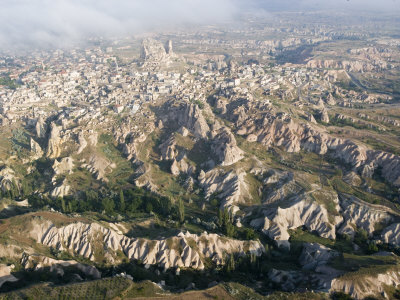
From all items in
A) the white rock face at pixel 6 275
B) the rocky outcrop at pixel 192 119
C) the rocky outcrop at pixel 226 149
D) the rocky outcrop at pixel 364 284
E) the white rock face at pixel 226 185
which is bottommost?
the white rock face at pixel 226 185

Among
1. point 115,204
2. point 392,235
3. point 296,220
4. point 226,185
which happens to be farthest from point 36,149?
point 392,235

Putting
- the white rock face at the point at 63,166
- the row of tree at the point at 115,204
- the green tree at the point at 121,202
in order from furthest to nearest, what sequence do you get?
the white rock face at the point at 63,166, the green tree at the point at 121,202, the row of tree at the point at 115,204

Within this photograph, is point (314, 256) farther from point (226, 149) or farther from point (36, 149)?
point (36, 149)

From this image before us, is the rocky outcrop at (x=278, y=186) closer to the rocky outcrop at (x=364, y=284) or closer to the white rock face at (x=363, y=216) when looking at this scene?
the white rock face at (x=363, y=216)

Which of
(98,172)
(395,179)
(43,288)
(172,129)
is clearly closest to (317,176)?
(395,179)

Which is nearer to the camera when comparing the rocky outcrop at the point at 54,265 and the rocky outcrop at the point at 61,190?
the rocky outcrop at the point at 54,265

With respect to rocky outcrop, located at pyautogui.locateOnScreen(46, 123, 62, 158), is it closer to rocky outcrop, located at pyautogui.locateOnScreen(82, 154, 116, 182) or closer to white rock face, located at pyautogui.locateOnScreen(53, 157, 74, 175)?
white rock face, located at pyautogui.locateOnScreen(53, 157, 74, 175)

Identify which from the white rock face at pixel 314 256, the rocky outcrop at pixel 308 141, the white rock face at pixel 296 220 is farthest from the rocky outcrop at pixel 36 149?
the white rock face at pixel 314 256
